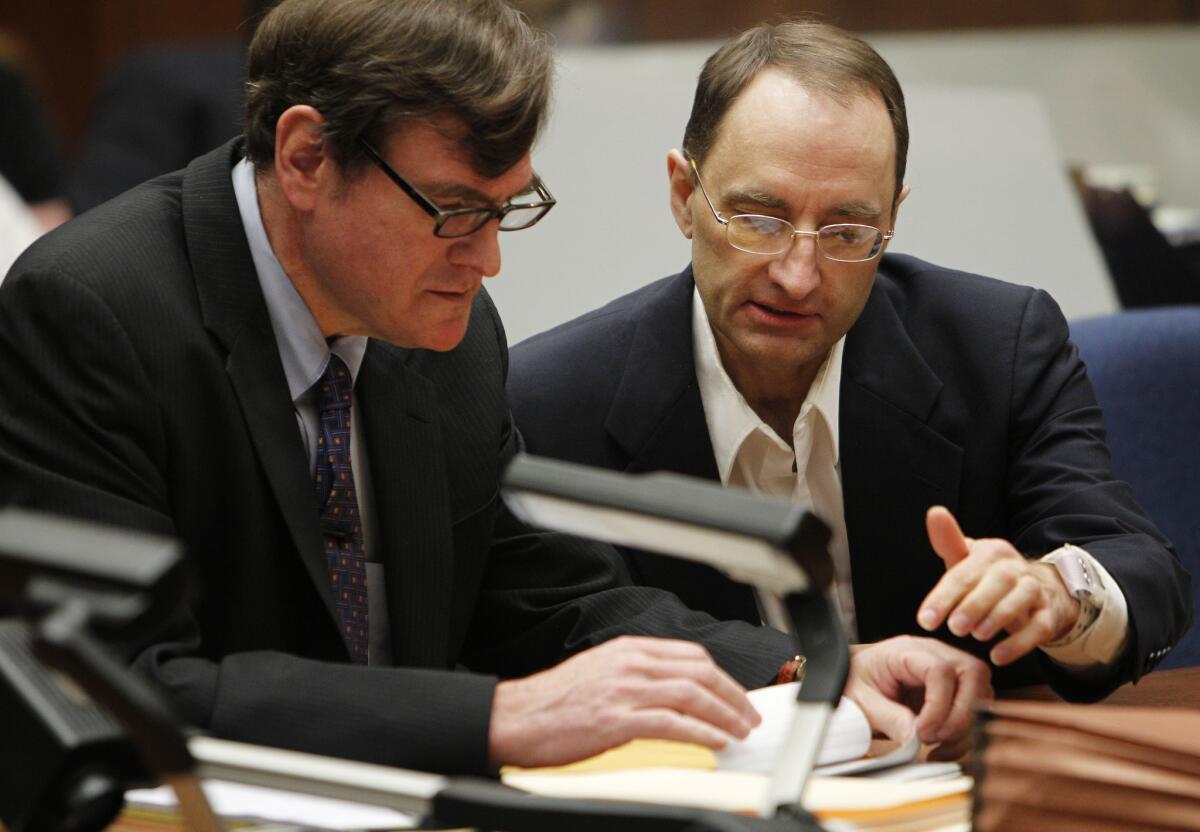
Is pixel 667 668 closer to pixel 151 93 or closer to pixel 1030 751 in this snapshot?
pixel 1030 751

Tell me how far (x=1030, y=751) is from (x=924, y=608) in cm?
36

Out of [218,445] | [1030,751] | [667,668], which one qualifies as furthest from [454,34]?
[1030,751]

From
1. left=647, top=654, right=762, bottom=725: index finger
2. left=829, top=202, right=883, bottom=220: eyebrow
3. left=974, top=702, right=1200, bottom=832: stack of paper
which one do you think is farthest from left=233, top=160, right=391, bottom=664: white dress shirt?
left=974, top=702, right=1200, bottom=832: stack of paper

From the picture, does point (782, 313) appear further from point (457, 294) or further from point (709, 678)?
point (709, 678)

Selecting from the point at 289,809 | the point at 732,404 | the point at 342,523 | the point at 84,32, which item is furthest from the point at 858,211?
the point at 84,32

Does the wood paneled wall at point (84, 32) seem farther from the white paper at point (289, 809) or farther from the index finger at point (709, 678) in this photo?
the white paper at point (289, 809)

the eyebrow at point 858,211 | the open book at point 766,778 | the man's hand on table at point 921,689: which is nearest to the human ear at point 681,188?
the eyebrow at point 858,211

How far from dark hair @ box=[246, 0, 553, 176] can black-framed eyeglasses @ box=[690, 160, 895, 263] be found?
0.33 meters

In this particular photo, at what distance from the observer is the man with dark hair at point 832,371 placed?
1.81m

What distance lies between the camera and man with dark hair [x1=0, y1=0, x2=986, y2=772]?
1359 millimetres

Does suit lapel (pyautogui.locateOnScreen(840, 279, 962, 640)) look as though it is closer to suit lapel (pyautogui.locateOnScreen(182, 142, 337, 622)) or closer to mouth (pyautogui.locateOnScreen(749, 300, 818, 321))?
mouth (pyautogui.locateOnScreen(749, 300, 818, 321))

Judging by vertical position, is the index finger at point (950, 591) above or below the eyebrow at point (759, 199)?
below

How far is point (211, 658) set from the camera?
60.5 inches

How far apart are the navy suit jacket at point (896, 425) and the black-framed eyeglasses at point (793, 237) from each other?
7.1 inches
